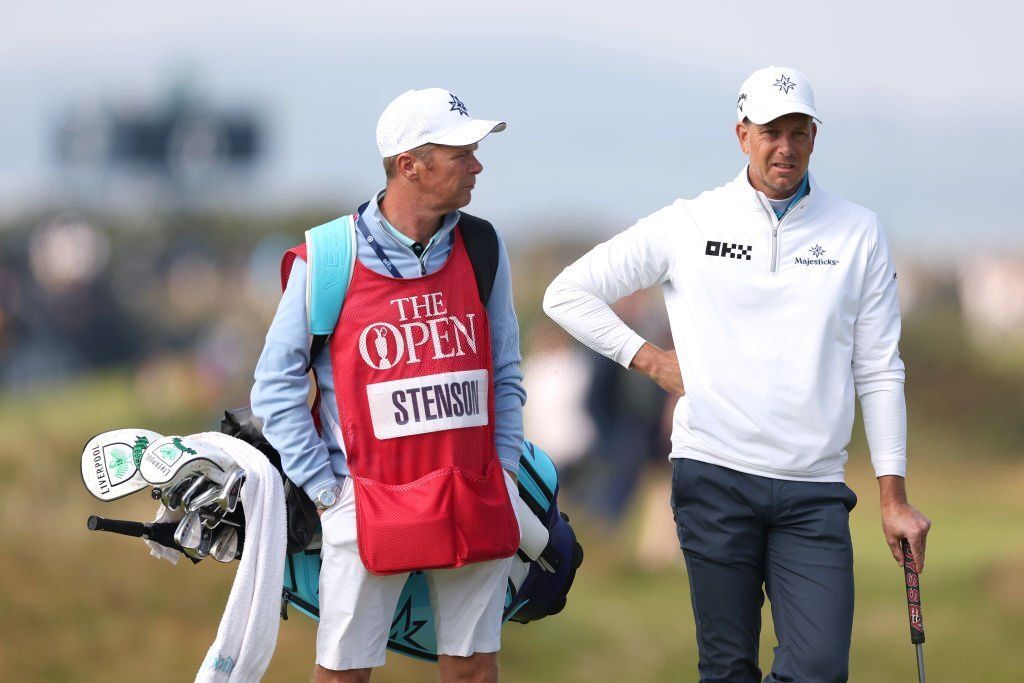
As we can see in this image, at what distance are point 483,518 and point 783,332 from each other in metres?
0.82

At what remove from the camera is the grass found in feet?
23.4

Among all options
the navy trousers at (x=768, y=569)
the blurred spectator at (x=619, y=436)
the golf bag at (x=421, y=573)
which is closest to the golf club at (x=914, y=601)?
the navy trousers at (x=768, y=569)

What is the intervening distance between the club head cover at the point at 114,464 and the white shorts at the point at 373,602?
1.48 ft

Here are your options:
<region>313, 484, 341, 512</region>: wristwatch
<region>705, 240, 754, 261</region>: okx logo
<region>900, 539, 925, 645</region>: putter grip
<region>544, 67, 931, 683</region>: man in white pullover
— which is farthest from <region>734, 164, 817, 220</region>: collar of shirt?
<region>313, 484, 341, 512</region>: wristwatch

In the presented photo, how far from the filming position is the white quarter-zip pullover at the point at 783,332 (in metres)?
3.44

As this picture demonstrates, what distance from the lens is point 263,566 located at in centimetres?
342

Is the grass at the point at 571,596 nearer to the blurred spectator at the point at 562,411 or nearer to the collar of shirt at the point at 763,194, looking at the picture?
the blurred spectator at the point at 562,411

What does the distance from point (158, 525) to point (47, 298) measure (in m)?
12.1

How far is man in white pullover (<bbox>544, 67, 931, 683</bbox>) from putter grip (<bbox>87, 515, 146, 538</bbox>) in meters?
1.28

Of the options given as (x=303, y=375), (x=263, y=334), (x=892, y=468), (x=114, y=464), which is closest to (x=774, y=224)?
(x=892, y=468)

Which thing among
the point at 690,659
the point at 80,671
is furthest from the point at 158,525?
the point at 690,659

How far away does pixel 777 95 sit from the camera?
346 centimetres

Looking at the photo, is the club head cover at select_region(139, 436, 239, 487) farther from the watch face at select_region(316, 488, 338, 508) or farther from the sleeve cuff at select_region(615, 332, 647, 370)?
the sleeve cuff at select_region(615, 332, 647, 370)

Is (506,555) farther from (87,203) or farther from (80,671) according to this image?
(87,203)
